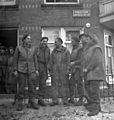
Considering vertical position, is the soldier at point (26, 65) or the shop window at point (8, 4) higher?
the shop window at point (8, 4)

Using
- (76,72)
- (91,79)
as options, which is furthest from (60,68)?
(91,79)

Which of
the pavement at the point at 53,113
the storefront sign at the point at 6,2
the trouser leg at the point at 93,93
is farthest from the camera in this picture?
the storefront sign at the point at 6,2

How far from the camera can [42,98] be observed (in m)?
1.61

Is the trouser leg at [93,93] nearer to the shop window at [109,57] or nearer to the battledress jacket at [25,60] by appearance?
the shop window at [109,57]

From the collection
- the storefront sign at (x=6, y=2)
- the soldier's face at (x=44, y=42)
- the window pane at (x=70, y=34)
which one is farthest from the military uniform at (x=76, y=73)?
the storefront sign at (x=6, y=2)

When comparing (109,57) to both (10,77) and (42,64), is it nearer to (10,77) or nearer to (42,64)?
(42,64)

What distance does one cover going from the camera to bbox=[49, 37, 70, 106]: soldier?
5.35ft

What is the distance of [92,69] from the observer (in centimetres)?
157

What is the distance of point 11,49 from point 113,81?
0.85 m

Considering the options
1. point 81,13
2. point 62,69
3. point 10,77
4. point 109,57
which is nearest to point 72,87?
point 62,69

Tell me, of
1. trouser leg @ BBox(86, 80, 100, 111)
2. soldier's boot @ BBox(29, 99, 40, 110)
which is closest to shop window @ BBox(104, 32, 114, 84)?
trouser leg @ BBox(86, 80, 100, 111)

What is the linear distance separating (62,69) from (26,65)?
11.7 inches

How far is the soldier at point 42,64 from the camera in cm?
162

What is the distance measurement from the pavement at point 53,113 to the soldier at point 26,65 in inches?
5.5
